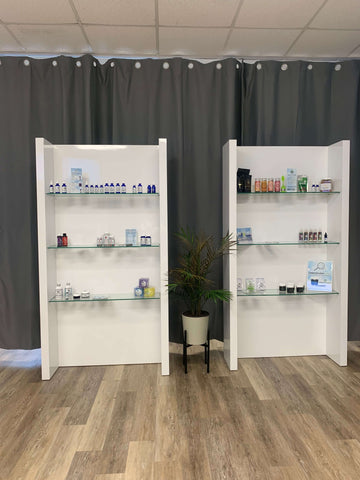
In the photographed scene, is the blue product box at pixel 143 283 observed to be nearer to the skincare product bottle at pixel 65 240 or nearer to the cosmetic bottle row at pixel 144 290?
the cosmetic bottle row at pixel 144 290

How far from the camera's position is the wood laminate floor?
6.52 feet

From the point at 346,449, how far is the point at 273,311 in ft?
4.81

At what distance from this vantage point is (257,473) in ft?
6.34

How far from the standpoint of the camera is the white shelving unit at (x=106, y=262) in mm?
3242

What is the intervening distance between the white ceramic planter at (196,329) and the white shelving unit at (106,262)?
301 millimetres

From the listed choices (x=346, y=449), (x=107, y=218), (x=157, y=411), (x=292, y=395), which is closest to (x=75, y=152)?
(x=107, y=218)

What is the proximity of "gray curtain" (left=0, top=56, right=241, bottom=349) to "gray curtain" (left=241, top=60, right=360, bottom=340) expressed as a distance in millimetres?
204

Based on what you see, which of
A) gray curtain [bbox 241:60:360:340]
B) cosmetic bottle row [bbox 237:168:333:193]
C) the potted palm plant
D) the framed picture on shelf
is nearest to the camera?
the potted palm plant

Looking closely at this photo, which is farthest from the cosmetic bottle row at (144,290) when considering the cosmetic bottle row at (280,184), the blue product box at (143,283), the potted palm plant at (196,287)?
the cosmetic bottle row at (280,184)

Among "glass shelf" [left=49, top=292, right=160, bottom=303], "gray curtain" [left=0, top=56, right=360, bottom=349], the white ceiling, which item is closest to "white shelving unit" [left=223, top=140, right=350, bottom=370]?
"gray curtain" [left=0, top=56, right=360, bottom=349]

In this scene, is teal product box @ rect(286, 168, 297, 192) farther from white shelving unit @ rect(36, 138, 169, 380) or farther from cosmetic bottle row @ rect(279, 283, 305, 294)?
white shelving unit @ rect(36, 138, 169, 380)

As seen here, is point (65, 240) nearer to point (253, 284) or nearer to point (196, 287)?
point (196, 287)

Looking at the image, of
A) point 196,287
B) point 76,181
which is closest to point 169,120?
point 76,181

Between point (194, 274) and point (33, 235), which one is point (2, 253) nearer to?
point (33, 235)
